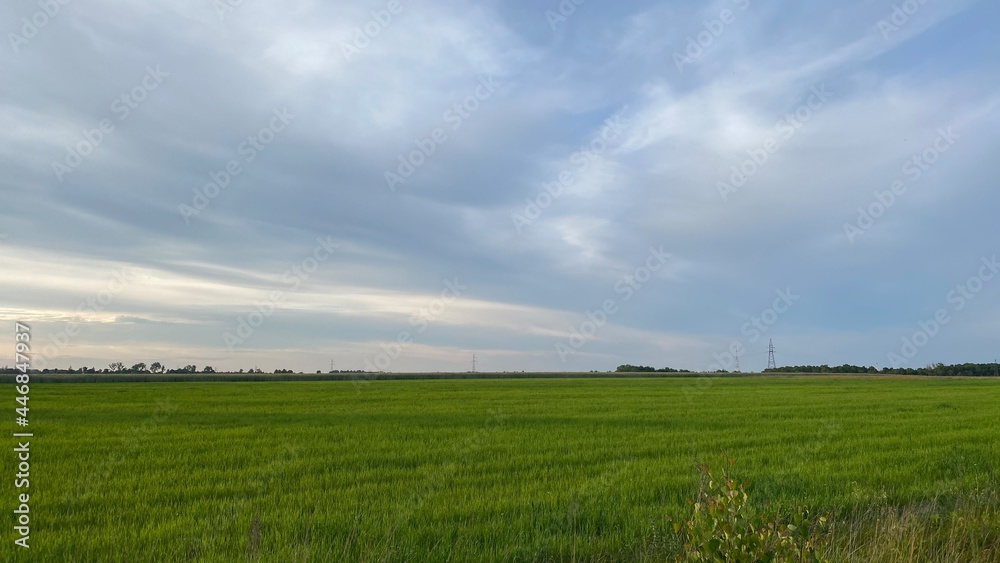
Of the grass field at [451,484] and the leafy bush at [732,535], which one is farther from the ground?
the leafy bush at [732,535]

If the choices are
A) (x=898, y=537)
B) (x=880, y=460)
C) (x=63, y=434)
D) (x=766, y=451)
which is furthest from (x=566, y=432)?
(x=63, y=434)

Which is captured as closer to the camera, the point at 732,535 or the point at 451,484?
the point at 732,535

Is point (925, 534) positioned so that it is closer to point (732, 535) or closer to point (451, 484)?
point (732, 535)

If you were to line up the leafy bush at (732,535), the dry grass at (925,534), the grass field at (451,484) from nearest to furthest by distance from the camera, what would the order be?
the leafy bush at (732,535), the dry grass at (925,534), the grass field at (451,484)

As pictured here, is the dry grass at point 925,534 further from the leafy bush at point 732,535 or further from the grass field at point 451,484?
the leafy bush at point 732,535

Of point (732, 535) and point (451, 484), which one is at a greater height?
point (732, 535)

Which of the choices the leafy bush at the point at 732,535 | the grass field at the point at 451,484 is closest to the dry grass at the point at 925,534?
the grass field at the point at 451,484

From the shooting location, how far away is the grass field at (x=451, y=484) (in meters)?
7.11

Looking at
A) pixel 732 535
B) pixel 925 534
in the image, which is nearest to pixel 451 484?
pixel 925 534

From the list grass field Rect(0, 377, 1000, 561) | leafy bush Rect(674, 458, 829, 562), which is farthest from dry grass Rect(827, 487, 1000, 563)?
leafy bush Rect(674, 458, 829, 562)

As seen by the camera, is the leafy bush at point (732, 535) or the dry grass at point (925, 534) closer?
the leafy bush at point (732, 535)

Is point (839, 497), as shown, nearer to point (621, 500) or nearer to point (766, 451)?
point (621, 500)

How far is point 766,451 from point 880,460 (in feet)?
7.89

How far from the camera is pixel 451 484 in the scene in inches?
420
